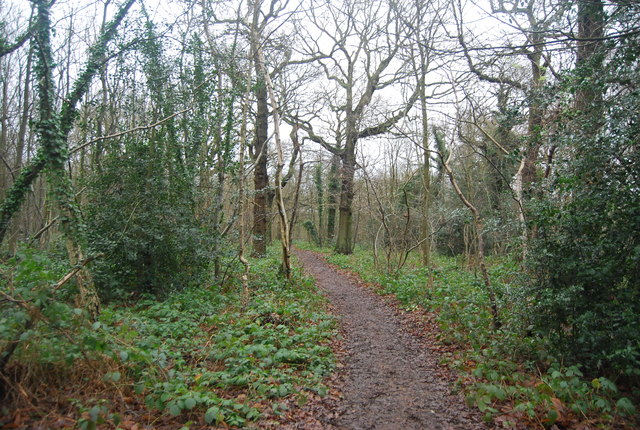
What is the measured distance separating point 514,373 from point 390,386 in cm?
164

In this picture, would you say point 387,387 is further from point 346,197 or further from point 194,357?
point 346,197

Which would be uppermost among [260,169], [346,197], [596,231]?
[260,169]

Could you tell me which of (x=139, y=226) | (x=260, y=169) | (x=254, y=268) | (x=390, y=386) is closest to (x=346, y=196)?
(x=260, y=169)

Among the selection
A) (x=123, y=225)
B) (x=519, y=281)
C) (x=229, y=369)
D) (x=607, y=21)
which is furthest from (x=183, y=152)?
(x=607, y=21)

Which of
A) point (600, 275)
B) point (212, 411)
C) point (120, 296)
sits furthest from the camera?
point (120, 296)

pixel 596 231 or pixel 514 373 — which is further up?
pixel 596 231

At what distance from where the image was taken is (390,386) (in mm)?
4938

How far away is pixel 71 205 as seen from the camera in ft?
20.7

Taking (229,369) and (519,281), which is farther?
(519,281)

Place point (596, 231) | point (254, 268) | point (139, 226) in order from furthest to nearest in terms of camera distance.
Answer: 1. point (254, 268)
2. point (139, 226)
3. point (596, 231)

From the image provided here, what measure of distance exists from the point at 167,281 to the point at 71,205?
347 cm

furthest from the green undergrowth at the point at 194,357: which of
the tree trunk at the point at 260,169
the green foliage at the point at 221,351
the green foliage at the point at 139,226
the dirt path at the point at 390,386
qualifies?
the tree trunk at the point at 260,169

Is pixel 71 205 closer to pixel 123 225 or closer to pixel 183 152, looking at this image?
pixel 123 225

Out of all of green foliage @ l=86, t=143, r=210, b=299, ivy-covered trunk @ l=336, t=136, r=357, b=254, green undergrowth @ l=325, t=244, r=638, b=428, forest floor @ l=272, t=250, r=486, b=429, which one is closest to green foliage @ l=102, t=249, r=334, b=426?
forest floor @ l=272, t=250, r=486, b=429
